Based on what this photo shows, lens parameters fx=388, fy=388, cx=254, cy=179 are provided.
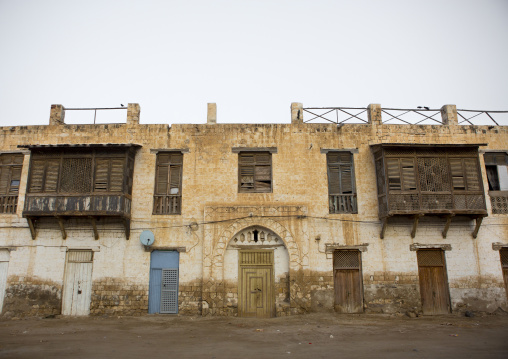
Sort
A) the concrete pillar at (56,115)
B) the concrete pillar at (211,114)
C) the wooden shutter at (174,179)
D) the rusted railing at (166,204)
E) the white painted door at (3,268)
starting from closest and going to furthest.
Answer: the white painted door at (3,268) → the rusted railing at (166,204) → the wooden shutter at (174,179) → the concrete pillar at (211,114) → the concrete pillar at (56,115)

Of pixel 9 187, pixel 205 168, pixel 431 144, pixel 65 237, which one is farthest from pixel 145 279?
pixel 431 144

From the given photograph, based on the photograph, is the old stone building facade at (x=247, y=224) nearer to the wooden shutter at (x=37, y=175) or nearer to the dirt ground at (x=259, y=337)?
the wooden shutter at (x=37, y=175)

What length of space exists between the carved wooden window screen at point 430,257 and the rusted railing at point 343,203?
3.01 metres

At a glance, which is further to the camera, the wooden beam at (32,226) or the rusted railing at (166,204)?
the rusted railing at (166,204)

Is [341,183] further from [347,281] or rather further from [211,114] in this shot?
[211,114]

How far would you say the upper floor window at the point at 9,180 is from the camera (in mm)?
15516

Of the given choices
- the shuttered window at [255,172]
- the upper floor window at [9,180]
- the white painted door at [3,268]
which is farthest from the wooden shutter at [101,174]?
the shuttered window at [255,172]

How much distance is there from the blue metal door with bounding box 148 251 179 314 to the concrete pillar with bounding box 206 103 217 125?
5504 millimetres

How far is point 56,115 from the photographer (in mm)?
16328

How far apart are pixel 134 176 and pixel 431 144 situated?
11592mm

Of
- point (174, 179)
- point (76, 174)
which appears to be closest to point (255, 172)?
point (174, 179)

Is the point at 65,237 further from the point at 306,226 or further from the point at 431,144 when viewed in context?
the point at 431,144

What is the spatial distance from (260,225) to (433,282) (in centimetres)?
695

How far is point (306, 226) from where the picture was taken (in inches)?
588
